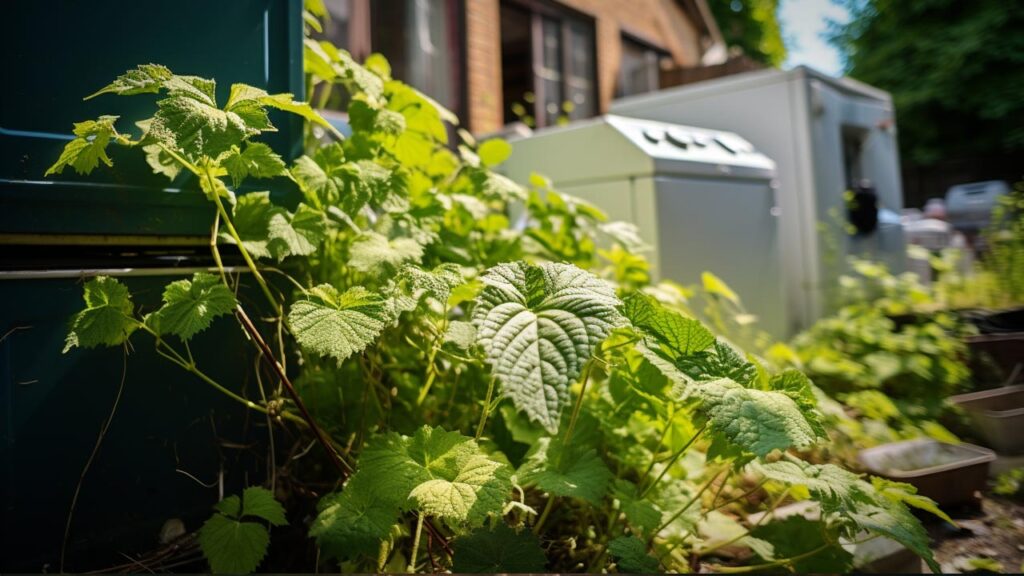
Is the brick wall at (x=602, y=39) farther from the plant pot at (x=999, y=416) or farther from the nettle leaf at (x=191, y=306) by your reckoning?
the nettle leaf at (x=191, y=306)

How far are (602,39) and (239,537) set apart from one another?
5.08 m

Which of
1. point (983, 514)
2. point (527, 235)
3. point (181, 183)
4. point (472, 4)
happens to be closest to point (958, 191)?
point (472, 4)

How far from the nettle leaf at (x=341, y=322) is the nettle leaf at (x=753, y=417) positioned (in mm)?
423

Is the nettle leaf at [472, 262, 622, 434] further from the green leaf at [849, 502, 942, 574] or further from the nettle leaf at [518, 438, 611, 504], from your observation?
the green leaf at [849, 502, 942, 574]

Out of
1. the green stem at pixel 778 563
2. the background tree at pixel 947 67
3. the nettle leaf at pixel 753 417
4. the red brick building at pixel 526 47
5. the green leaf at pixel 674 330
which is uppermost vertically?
the red brick building at pixel 526 47

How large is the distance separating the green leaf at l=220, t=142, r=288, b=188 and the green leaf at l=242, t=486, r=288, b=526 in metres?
0.48

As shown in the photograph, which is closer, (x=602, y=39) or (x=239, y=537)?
(x=239, y=537)

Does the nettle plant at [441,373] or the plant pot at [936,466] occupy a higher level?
the nettle plant at [441,373]

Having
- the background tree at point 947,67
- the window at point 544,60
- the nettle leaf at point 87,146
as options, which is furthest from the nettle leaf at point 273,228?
the window at point 544,60

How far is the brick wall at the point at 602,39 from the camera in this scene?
3.75m

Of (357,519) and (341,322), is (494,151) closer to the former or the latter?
(341,322)

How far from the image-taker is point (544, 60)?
15.2 feet

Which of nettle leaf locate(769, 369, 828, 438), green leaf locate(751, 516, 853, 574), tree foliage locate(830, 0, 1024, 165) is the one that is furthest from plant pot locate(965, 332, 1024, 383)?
nettle leaf locate(769, 369, 828, 438)

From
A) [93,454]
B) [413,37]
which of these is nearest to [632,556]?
[93,454]
